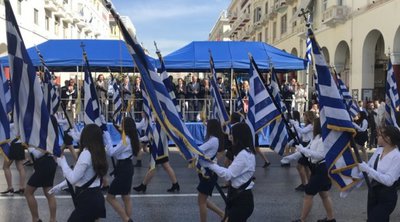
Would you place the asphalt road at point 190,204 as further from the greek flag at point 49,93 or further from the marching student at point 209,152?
the greek flag at point 49,93

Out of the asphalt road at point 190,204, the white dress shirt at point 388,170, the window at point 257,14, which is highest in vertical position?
the window at point 257,14

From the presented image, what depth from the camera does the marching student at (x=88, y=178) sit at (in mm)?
4785

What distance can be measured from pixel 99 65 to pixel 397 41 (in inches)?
527

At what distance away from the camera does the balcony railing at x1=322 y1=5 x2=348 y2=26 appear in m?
26.9

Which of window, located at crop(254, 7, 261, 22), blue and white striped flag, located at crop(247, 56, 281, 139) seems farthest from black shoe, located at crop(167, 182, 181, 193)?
window, located at crop(254, 7, 261, 22)

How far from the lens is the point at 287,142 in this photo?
11203 mm

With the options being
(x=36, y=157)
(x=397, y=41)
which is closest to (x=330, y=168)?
(x=36, y=157)

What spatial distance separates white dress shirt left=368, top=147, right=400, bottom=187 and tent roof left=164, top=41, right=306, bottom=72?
39.3ft

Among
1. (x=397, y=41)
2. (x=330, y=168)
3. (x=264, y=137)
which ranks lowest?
(x=264, y=137)

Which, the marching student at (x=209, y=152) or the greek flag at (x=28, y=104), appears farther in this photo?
the marching student at (x=209, y=152)

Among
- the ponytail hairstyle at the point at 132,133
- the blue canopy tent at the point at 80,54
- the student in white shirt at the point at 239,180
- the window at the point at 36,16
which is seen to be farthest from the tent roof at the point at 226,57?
the window at the point at 36,16

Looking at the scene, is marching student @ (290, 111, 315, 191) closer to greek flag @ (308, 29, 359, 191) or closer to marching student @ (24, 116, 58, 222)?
greek flag @ (308, 29, 359, 191)

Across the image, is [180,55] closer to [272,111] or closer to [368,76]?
[272,111]

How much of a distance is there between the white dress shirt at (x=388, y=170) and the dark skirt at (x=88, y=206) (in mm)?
2785
